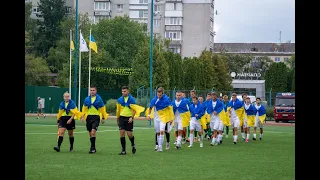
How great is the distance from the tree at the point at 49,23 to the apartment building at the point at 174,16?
750cm

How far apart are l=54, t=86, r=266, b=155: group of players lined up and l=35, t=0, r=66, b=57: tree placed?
80124 millimetres

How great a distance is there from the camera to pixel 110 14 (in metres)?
118

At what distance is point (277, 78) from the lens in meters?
89.9

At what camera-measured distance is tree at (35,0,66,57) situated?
108 metres

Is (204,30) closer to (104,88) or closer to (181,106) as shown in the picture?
(104,88)

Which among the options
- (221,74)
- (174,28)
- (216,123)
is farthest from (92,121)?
(174,28)

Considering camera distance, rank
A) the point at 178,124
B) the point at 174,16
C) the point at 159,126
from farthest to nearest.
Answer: the point at 174,16 → the point at 178,124 → the point at 159,126

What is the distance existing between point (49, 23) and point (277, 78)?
1672 inches

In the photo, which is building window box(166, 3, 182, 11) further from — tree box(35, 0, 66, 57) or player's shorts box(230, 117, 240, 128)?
player's shorts box(230, 117, 240, 128)

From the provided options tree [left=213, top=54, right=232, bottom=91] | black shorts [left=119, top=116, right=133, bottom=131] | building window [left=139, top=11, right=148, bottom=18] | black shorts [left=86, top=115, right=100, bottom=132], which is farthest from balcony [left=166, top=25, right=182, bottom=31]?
black shorts [left=119, top=116, right=133, bottom=131]

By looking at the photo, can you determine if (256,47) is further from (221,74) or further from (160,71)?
(160,71)

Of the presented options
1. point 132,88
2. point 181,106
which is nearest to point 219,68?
point 132,88

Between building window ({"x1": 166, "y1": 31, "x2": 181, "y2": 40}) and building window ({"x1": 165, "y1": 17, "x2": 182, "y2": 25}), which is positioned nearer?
building window ({"x1": 165, "y1": 17, "x2": 182, "y2": 25})
